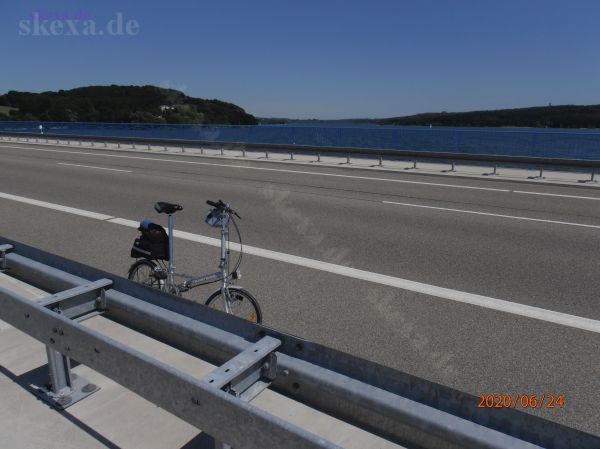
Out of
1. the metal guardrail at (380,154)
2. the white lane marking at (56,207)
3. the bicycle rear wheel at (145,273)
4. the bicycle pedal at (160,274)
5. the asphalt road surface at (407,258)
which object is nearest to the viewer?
the asphalt road surface at (407,258)

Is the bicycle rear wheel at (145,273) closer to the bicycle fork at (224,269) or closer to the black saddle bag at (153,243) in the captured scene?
the black saddle bag at (153,243)

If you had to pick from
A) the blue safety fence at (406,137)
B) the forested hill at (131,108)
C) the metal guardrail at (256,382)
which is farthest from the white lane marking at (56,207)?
the forested hill at (131,108)

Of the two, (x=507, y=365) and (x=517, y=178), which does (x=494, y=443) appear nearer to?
(x=507, y=365)

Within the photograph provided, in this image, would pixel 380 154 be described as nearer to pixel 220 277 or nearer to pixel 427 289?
pixel 427 289

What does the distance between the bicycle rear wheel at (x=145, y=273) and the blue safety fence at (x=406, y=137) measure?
16237 millimetres

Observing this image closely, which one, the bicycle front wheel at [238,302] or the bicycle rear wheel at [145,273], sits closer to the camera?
the bicycle front wheel at [238,302]

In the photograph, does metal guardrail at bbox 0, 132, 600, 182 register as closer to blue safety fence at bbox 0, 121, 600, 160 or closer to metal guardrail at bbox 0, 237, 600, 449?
blue safety fence at bbox 0, 121, 600, 160

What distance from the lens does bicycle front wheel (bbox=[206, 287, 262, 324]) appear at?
451cm

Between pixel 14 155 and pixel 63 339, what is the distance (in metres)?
26.1

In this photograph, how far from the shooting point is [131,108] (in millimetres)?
43969

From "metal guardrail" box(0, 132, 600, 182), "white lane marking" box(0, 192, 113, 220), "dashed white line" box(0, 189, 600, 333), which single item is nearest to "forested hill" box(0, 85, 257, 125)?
"metal guardrail" box(0, 132, 600, 182)

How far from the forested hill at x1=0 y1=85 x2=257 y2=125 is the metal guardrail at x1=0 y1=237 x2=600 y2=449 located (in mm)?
32041

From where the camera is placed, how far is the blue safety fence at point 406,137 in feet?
56.3
